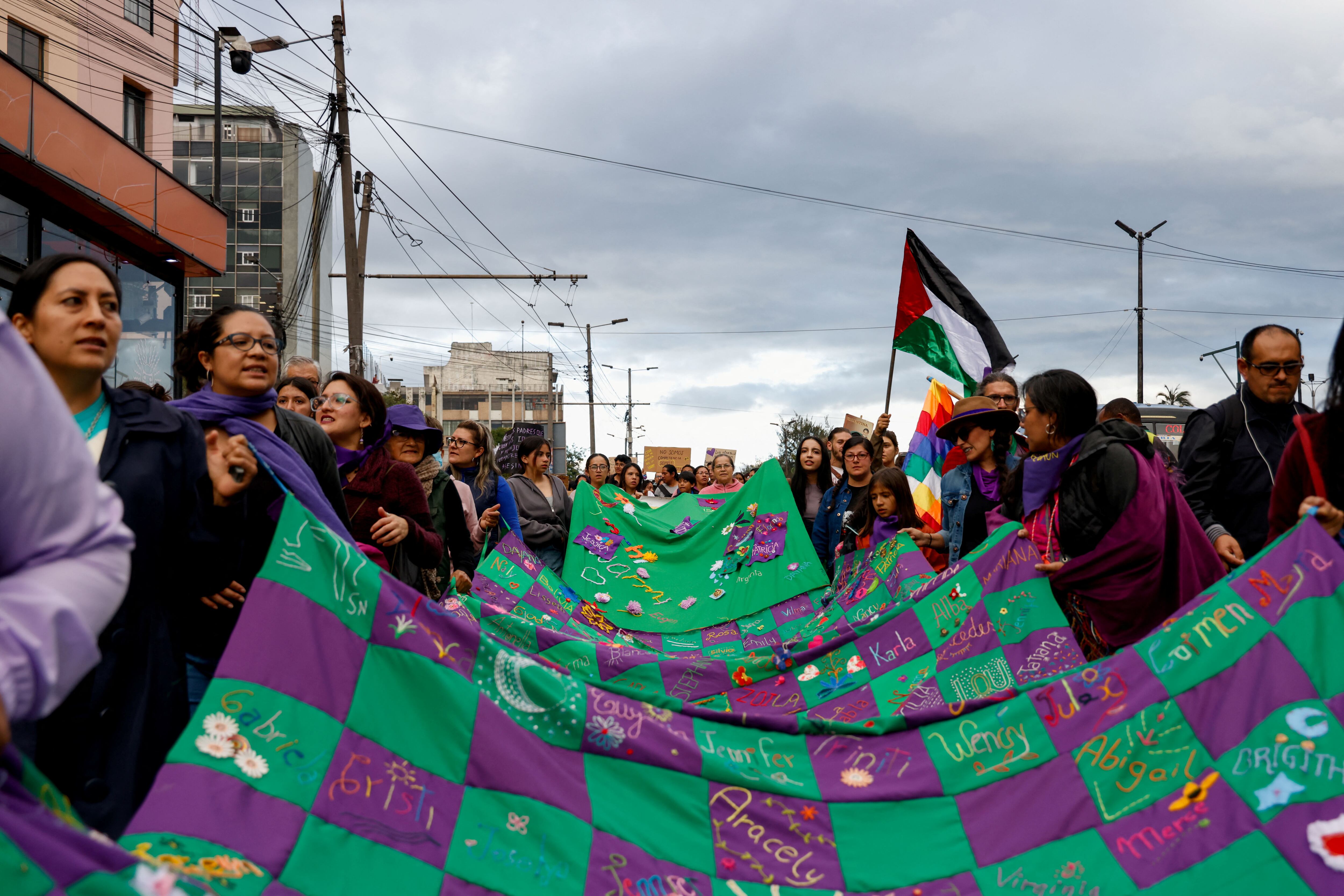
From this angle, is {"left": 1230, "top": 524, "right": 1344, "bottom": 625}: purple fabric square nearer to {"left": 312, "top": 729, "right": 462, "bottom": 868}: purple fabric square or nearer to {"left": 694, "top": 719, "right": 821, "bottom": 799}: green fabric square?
{"left": 694, "top": 719, "right": 821, "bottom": 799}: green fabric square

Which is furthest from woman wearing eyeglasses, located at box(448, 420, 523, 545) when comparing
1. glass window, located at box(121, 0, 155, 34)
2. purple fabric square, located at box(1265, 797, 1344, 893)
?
glass window, located at box(121, 0, 155, 34)

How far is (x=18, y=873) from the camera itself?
3.68ft

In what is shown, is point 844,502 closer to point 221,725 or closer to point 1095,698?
point 1095,698

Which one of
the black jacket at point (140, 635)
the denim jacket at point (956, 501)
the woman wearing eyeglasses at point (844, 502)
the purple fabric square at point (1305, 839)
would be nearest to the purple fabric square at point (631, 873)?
the black jacket at point (140, 635)

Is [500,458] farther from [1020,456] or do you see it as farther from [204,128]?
[204,128]

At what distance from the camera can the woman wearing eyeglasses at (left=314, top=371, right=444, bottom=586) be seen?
A: 3.87m

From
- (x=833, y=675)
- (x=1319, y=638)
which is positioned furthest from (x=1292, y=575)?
(x=833, y=675)

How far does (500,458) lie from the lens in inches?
351

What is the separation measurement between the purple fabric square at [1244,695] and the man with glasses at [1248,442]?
4.21 feet

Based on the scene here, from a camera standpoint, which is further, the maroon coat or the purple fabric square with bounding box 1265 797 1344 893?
the maroon coat

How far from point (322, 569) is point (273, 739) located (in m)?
0.45

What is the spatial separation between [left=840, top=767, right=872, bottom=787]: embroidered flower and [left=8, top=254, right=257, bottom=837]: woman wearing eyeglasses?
5.64 feet

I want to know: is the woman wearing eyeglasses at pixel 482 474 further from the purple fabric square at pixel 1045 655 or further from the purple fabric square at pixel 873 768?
the purple fabric square at pixel 873 768

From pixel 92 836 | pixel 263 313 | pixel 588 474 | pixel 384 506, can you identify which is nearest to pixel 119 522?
pixel 92 836
